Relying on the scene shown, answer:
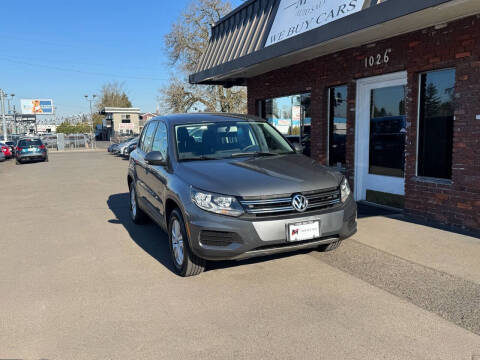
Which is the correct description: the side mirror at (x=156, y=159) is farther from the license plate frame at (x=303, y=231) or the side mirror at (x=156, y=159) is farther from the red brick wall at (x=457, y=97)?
the red brick wall at (x=457, y=97)

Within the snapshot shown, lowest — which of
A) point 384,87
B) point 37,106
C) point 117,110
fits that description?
point 384,87

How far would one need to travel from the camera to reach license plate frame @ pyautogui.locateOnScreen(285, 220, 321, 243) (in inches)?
151

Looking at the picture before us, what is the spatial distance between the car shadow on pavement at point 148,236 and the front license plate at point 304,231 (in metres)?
1.58

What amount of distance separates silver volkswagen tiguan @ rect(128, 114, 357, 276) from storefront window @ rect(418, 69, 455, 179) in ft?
8.82

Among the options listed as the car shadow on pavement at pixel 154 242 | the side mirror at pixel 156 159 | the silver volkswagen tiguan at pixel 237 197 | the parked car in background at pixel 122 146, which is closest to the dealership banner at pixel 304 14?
the silver volkswagen tiguan at pixel 237 197

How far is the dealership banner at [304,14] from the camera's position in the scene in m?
6.25

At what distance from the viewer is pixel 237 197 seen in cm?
384

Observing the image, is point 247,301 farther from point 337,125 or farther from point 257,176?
point 337,125

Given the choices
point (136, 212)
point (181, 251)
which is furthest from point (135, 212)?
point (181, 251)

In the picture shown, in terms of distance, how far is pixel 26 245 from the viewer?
231 inches

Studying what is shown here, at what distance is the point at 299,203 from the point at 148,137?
324 centimetres

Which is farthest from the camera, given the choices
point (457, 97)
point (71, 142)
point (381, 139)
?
point (71, 142)

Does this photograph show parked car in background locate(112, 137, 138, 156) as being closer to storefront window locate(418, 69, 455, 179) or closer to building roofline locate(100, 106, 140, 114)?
storefront window locate(418, 69, 455, 179)

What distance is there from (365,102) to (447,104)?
1.86m
